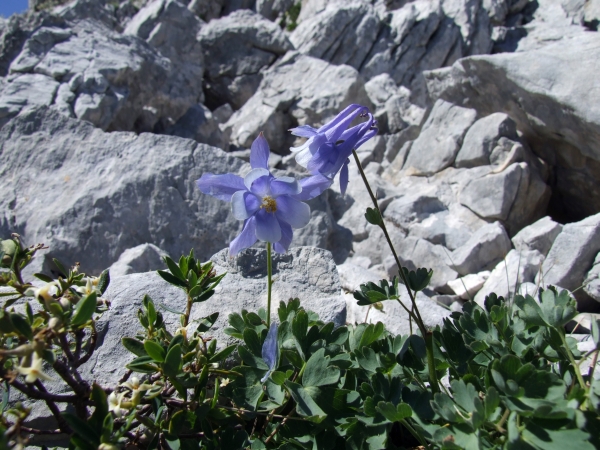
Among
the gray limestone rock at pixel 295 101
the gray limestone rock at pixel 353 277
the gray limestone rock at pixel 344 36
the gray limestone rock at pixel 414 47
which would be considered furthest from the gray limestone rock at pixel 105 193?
the gray limestone rock at pixel 344 36

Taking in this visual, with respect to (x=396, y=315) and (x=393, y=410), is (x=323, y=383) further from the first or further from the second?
(x=396, y=315)

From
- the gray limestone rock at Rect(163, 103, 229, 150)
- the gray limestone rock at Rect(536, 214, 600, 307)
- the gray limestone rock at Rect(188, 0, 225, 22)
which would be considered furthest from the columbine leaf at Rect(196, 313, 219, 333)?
the gray limestone rock at Rect(188, 0, 225, 22)

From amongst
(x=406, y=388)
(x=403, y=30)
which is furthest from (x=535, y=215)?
(x=403, y=30)

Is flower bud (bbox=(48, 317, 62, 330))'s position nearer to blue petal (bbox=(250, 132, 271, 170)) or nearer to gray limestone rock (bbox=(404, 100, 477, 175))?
blue petal (bbox=(250, 132, 271, 170))

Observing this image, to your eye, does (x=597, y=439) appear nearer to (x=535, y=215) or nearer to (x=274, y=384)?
(x=274, y=384)

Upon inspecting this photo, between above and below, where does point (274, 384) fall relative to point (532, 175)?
above
